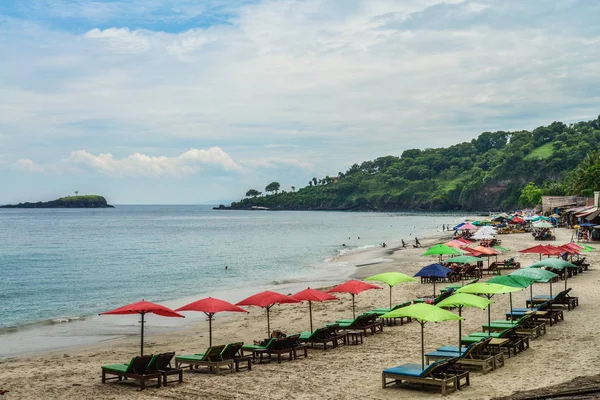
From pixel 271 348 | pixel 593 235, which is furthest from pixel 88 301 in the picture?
pixel 593 235

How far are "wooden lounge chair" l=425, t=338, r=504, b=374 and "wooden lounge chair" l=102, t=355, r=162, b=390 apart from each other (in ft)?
20.6

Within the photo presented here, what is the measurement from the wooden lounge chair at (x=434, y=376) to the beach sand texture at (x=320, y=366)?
0.23m

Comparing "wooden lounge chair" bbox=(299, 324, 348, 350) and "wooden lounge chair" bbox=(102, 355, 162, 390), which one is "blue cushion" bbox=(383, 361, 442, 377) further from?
"wooden lounge chair" bbox=(102, 355, 162, 390)

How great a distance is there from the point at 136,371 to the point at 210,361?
1.87 metres

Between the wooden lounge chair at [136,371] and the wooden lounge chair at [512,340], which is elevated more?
the wooden lounge chair at [512,340]

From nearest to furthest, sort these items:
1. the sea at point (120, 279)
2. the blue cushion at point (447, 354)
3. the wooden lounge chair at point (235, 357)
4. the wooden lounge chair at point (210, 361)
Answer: the blue cushion at point (447, 354) < the wooden lounge chair at point (210, 361) < the wooden lounge chair at point (235, 357) < the sea at point (120, 279)

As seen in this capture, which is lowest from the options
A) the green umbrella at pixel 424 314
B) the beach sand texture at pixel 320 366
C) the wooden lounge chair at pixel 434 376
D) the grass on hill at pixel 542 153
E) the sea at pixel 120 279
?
the sea at pixel 120 279

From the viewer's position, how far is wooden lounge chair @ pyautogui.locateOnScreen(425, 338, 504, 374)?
13.1 meters

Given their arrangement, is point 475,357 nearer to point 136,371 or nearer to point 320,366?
→ point 320,366

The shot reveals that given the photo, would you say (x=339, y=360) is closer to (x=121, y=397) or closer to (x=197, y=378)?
(x=197, y=378)

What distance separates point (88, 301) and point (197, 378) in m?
19.9

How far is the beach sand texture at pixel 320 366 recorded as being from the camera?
12.1 meters

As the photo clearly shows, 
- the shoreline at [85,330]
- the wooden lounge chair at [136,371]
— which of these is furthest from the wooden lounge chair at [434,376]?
the shoreline at [85,330]

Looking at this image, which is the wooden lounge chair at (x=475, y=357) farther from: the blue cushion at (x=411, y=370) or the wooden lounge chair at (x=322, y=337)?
the wooden lounge chair at (x=322, y=337)
